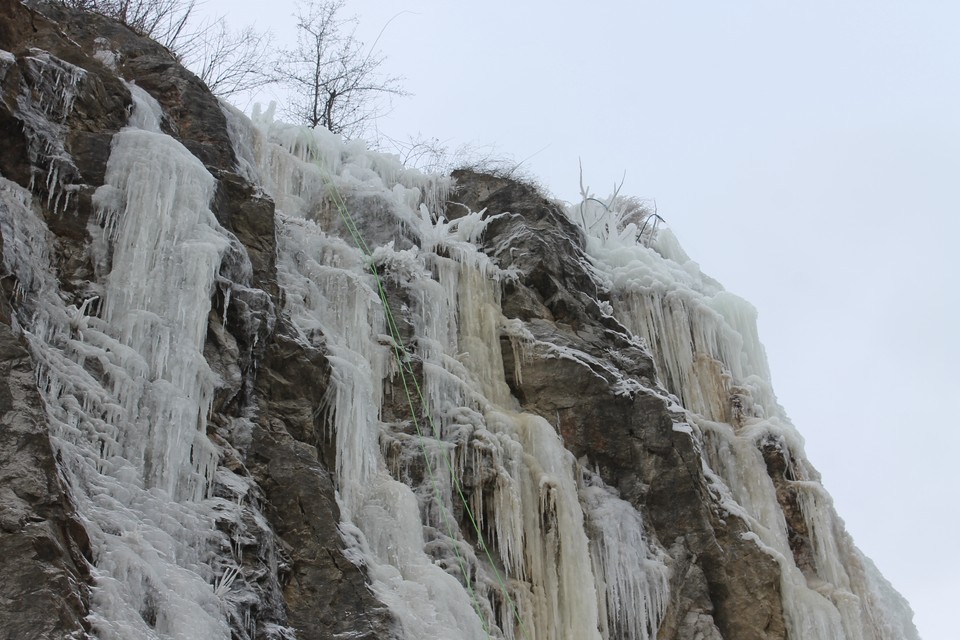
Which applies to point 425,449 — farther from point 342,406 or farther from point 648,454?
point 648,454

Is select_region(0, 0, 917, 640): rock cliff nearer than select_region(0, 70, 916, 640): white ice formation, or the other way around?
select_region(0, 0, 917, 640): rock cliff

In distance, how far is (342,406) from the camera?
29.4 ft

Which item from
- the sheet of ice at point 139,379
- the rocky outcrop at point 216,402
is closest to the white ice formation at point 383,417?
the sheet of ice at point 139,379

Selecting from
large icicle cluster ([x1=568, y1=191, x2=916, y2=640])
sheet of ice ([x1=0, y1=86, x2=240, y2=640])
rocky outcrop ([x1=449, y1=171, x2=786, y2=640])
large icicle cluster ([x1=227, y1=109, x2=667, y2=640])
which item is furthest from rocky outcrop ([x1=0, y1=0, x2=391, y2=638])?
large icicle cluster ([x1=568, y1=191, x2=916, y2=640])

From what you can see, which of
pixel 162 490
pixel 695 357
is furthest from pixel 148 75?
pixel 695 357

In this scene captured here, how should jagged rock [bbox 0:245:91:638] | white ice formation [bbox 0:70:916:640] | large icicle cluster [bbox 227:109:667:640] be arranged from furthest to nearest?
large icicle cluster [bbox 227:109:667:640] < white ice formation [bbox 0:70:916:640] < jagged rock [bbox 0:245:91:638]

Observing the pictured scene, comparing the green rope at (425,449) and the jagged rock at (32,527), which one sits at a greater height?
the green rope at (425,449)

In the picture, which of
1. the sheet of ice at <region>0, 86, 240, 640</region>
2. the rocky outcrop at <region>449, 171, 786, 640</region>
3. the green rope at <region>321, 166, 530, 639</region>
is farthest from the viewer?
the rocky outcrop at <region>449, 171, 786, 640</region>

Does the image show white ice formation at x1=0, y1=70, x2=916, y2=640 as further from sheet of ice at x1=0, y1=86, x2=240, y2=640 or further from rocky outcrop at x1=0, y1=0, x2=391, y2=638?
rocky outcrop at x1=0, y1=0, x2=391, y2=638

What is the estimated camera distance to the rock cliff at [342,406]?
21.1 feet

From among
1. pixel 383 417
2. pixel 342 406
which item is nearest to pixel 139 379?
pixel 342 406

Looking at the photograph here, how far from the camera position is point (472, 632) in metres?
7.86

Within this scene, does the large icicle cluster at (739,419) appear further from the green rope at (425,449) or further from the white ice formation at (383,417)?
the green rope at (425,449)

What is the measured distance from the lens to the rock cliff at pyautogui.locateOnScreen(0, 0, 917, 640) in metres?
6.44
